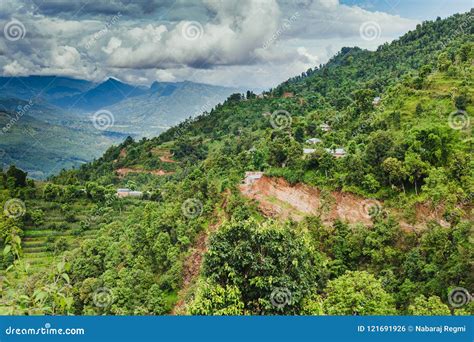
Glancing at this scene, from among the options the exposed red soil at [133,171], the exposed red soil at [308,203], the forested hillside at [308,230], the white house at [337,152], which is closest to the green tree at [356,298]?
the forested hillside at [308,230]

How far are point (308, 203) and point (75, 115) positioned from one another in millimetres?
148284

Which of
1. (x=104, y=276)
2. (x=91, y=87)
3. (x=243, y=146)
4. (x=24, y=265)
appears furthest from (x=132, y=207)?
(x=91, y=87)

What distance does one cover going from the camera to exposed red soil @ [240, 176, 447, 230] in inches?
662

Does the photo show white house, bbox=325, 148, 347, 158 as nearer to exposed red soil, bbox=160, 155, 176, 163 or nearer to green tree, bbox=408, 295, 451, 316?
green tree, bbox=408, 295, 451, 316

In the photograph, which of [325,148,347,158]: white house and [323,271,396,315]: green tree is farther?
[325,148,347,158]: white house

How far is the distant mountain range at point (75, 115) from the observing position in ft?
278

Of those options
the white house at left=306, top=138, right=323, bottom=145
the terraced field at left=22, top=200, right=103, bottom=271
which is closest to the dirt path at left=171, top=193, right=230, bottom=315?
the white house at left=306, top=138, right=323, bottom=145

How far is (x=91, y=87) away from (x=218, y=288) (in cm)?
18348

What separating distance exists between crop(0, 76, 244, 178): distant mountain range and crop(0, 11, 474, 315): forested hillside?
115 ft

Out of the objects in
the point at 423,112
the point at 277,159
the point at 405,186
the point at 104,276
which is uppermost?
the point at 423,112

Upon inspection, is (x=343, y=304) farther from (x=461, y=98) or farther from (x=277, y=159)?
(x=461, y=98)

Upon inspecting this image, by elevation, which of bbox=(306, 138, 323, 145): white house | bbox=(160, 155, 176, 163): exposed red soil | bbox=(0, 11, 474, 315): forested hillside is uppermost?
bbox=(160, 155, 176, 163): exposed red soil

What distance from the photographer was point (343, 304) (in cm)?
1017

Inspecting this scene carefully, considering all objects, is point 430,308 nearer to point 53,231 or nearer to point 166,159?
point 53,231
